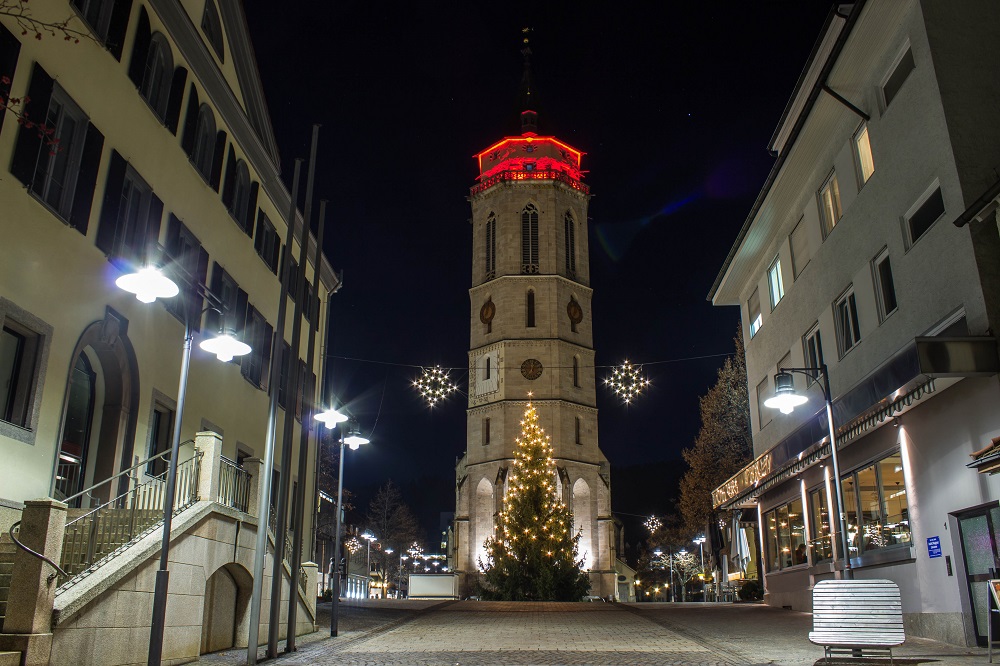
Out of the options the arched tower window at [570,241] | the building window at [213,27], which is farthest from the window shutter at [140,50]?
the arched tower window at [570,241]

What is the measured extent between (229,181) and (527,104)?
164ft

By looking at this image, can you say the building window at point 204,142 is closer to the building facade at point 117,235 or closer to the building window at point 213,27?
the building facade at point 117,235

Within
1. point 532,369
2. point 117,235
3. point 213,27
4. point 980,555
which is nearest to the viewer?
point 980,555

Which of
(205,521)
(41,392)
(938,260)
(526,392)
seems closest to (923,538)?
(938,260)

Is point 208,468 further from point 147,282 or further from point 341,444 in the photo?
point 147,282

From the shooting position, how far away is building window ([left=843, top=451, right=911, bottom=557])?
1580 cm

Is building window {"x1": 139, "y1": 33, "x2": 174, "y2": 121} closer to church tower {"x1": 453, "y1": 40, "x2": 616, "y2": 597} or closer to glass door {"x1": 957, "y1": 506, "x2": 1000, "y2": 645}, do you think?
glass door {"x1": 957, "y1": 506, "x2": 1000, "y2": 645}

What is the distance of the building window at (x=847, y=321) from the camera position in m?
18.2

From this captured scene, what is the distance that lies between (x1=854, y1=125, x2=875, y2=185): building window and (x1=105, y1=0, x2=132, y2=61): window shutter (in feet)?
46.4

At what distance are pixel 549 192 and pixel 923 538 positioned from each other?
4846 cm

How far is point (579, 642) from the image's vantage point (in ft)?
49.5

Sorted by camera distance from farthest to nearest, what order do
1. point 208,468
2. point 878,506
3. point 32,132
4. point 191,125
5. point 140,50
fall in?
1. point 191,125
2. point 878,506
3. point 140,50
4. point 208,468
5. point 32,132

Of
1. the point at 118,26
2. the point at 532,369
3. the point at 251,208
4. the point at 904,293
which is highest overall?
the point at 532,369

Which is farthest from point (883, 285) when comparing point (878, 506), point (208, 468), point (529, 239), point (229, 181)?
point (529, 239)
